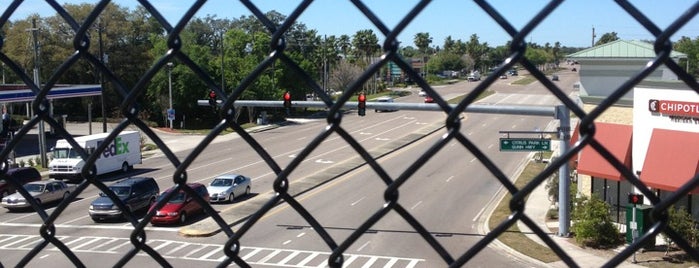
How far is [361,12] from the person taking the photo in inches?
75.0

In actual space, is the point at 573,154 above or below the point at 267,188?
above

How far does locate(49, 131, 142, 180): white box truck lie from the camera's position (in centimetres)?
2924

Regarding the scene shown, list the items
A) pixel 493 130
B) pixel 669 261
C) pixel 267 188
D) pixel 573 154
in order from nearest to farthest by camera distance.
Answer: pixel 573 154 < pixel 669 261 < pixel 267 188 < pixel 493 130

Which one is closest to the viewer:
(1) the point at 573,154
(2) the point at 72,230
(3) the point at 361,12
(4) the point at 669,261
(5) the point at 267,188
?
(1) the point at 573,154

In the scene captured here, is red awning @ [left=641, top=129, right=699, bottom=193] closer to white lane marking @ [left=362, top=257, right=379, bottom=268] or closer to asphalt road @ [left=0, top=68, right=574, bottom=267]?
asphalt road @ [left=0, top=68, right=574, bottom=267]

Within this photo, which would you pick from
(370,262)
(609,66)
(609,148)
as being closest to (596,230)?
(609,148)

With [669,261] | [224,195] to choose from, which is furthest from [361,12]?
[224,195]

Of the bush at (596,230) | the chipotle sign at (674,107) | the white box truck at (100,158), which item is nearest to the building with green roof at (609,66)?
the chipotle sign at (674,107)

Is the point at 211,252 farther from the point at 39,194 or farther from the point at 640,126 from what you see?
the point at 640,126

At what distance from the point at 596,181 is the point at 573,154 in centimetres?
2363

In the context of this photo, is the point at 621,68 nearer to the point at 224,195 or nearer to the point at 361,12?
the point at 224,195

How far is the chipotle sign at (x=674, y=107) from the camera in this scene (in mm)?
19691

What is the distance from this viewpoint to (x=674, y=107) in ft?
66.1

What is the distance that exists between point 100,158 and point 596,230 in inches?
734
